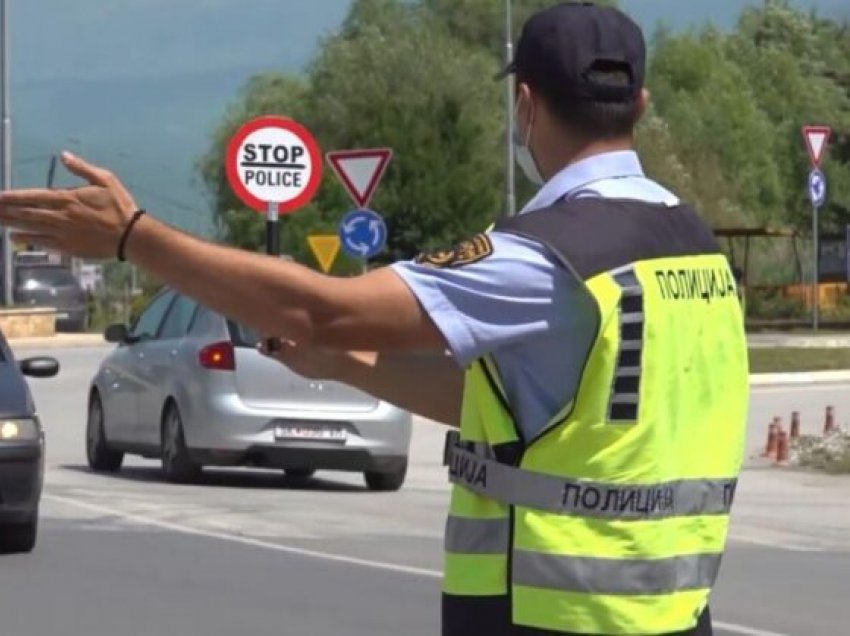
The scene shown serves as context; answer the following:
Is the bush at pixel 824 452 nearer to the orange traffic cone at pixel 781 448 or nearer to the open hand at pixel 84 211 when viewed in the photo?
the orange traffic cone at pixel 781 448

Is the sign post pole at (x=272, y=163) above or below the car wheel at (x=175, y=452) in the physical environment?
above

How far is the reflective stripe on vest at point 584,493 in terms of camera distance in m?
3.71

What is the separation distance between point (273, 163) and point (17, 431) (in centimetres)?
879

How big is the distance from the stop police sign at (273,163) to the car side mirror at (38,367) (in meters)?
5.58

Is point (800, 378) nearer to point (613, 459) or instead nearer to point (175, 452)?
point (175, 452)

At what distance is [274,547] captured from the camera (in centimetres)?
1504

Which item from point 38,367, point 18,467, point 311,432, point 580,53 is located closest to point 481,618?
point 580,53

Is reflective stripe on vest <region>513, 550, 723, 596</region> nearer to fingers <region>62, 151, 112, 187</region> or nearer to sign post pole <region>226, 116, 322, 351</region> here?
fingers <region>62, 151, 112, 187</region>

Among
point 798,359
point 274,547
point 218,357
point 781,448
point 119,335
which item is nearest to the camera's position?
point 274,547

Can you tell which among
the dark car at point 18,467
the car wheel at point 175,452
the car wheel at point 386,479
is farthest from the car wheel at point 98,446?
→ the dark car at point 18,467

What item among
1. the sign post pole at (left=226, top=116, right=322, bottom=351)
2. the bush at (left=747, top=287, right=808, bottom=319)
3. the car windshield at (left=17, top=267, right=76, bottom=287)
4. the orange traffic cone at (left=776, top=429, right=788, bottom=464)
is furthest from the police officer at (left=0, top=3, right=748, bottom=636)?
the bush at (left=747, top=287, right=808, bottom=319)

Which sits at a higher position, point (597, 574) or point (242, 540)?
point (597, 574)

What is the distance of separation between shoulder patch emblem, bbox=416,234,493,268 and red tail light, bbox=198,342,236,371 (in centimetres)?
1545

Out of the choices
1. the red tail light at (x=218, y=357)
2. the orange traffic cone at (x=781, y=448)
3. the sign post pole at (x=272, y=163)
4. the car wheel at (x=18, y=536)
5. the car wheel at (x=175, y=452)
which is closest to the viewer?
the car wheel at (x=18, y=536)
